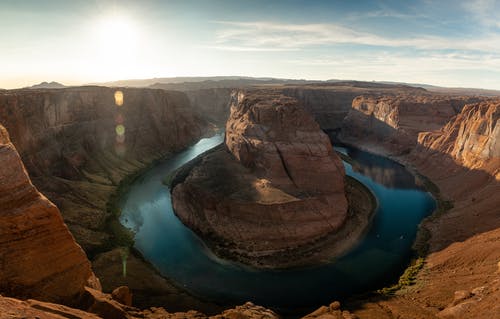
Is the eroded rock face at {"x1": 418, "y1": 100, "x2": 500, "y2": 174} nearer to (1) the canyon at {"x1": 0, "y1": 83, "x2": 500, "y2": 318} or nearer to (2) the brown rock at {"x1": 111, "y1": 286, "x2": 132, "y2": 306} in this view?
(1) the canyon at {"x1": 0, "y1": 83, "x2": 500, "y2": 318}

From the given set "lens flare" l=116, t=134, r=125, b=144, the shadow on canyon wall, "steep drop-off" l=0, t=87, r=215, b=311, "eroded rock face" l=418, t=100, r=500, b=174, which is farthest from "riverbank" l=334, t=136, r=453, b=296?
"lens flare" l=116, t=134, r=125, b=144

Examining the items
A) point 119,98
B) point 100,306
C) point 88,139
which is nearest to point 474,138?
point 100,306

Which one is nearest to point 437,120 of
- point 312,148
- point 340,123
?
point 340,123

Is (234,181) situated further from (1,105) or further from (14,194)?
(1,105)

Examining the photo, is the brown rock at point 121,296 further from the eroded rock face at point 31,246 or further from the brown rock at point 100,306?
the eroded rock face at point 31,246

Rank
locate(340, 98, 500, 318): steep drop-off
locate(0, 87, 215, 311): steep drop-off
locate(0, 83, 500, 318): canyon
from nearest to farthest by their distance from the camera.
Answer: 1. locate(0, 83, 500, 318): canyon
2. locate(340, 98, 500, 318): steep drop-off
3. locate(0, 87, 215, 311): steep drop-off

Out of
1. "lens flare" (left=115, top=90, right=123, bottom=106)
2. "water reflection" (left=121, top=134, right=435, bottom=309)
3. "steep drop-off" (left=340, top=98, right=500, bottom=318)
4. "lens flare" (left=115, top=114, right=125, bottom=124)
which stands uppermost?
"lens flare" (left=115, top=90, right=123, bottom=106)

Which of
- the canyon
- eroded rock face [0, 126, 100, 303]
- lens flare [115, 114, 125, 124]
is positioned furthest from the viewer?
lens flare [115, 114, 125, 124]

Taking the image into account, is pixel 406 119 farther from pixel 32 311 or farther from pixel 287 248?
pixel 32 311
